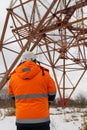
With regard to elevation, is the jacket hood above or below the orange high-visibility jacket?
above

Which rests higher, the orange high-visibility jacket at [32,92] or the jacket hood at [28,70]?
the jacket hood at [28,70]

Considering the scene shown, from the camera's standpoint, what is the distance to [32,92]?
536cm

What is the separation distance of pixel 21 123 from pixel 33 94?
46 centimetres

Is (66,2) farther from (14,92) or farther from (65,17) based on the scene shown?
(14,92)

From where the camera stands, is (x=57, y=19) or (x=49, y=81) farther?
(x=57, y=19)

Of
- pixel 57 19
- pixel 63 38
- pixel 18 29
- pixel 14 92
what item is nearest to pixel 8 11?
pixel 18 29

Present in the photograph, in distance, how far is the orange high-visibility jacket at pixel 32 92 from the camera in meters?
5.29

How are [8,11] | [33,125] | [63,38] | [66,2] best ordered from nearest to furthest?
[33,125] < [66,2] < [8,11] < [63,38]

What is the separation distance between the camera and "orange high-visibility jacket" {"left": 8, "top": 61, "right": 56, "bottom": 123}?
5.29m

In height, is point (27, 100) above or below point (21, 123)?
above

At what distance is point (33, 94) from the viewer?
535cm

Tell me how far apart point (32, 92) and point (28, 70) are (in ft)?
1.08

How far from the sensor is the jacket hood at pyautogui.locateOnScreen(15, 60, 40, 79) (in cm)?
534

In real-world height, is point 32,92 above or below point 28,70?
below
